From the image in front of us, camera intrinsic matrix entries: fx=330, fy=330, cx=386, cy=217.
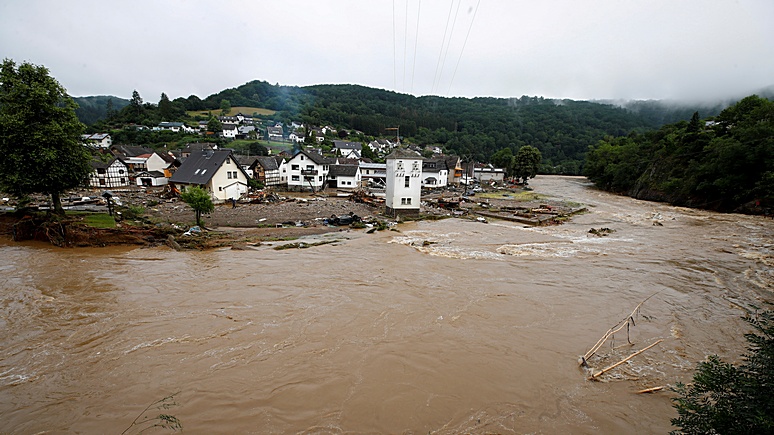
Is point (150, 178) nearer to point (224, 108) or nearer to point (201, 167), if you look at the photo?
point (201, 167)

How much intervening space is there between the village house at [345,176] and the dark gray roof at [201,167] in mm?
14678

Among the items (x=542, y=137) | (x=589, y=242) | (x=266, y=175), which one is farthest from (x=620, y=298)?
(x=542, y=137)

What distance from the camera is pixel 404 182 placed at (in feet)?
87.2

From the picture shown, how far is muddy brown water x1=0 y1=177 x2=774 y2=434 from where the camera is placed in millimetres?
5867

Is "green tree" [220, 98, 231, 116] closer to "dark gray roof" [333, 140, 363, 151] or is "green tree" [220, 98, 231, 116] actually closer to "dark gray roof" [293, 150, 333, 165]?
"dark gray roof" [333, 140, 363, 151]

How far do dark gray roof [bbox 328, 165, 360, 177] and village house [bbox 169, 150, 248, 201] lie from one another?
13769 millimetres

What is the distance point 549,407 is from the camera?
6.06m

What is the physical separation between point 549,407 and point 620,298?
7.36 meters

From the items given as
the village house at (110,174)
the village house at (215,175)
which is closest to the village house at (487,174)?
the village house at (215,175)

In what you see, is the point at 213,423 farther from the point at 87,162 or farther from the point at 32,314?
the point at 87,162

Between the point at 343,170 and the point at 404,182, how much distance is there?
2131cm

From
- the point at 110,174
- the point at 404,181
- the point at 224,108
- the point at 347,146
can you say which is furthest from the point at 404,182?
the point at 224,108

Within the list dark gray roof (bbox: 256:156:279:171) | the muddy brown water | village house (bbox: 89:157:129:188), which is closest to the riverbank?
the muddy brown water

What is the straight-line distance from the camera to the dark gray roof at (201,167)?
31562 mm
